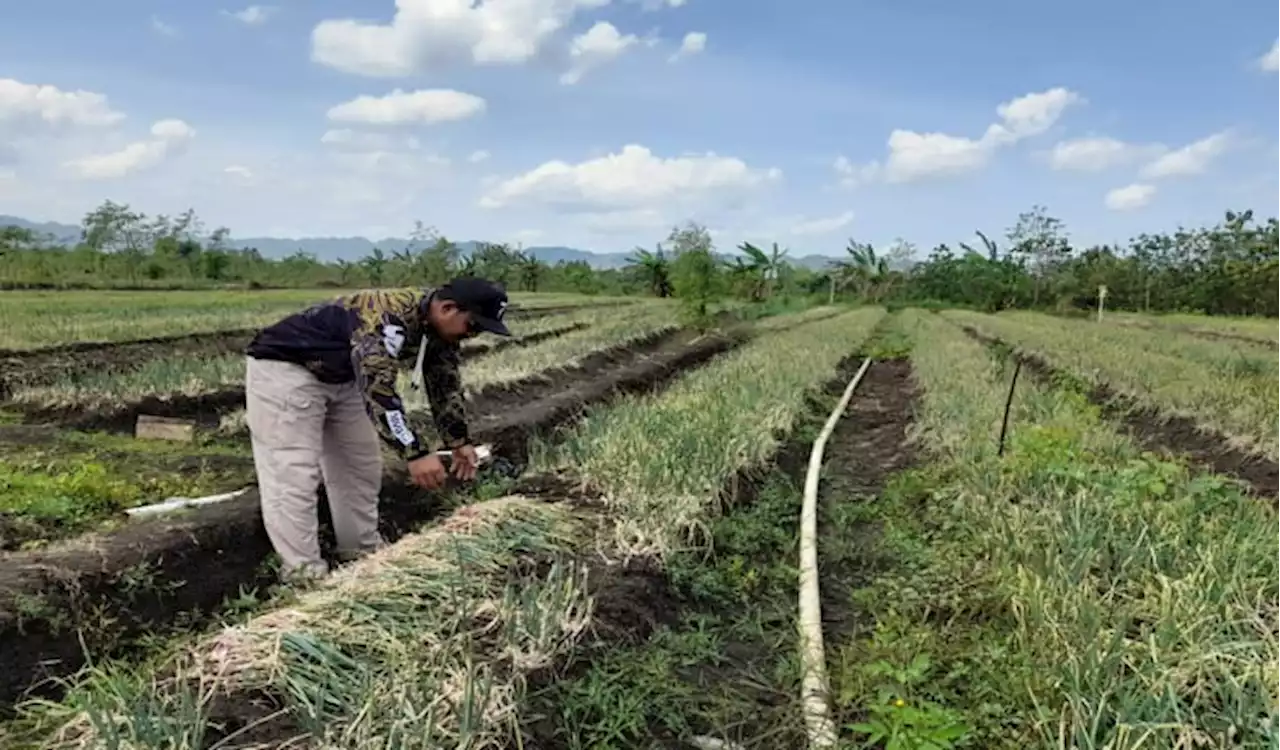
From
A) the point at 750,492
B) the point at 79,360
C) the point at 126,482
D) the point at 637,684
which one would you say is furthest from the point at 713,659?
the point at 79,360

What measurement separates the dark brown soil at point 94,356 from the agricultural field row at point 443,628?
5625 millimetres

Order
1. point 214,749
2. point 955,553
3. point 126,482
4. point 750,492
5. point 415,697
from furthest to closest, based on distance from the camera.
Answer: point 750,492
point 126,482
point 955,553
point 415,697
point 214,749

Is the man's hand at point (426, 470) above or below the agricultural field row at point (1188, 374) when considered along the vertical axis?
above

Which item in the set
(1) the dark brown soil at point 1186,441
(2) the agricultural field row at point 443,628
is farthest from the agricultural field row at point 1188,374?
(2) the agricultural field row at point 443,628

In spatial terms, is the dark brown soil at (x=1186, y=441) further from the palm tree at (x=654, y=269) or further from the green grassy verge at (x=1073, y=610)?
the palm tree at (x=654, y=269)

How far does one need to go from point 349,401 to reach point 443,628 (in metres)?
1.64

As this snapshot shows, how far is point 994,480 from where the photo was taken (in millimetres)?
4895

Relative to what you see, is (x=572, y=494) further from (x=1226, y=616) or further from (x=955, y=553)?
(x=1226, y=616)

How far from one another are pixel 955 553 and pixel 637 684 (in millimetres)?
1837

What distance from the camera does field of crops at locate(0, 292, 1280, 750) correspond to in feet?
7.93

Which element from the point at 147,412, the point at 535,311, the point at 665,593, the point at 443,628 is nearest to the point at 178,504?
the point at 443,628

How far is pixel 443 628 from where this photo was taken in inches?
113

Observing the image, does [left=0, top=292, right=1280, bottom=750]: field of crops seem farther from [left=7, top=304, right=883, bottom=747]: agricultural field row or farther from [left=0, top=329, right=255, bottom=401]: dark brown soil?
[left=0, top=329, right=255, bottom=401]: dark brown soil

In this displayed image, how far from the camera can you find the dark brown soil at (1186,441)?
596 centimetres
